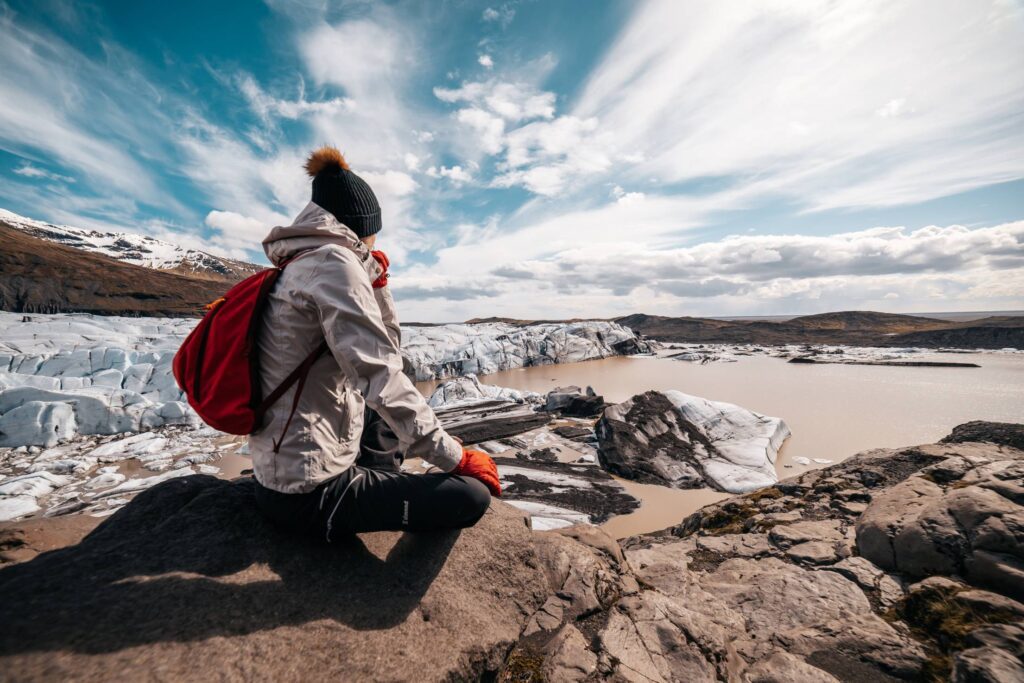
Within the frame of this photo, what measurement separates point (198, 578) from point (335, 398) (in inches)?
32.7

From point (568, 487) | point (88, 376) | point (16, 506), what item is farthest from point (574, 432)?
point (88, 376)

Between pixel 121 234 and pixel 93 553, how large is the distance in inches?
5885

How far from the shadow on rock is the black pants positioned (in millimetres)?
160

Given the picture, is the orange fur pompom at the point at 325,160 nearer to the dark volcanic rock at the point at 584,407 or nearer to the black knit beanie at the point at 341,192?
the black knit beanie at the point at 341,192

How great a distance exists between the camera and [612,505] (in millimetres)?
5773

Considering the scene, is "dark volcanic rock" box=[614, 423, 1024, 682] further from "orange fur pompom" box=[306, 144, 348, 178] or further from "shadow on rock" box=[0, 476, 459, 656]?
"orange fur pompom" box=[306, 144, 348, 178]

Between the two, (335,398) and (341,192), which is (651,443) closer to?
(335,398)

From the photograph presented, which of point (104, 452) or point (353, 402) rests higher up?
point (353, 402)

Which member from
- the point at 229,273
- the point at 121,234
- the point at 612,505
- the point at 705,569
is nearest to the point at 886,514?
the point at 705,569

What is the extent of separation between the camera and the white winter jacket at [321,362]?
1.54 metres

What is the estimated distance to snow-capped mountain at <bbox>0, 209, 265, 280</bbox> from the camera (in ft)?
289

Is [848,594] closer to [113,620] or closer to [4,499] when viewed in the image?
[113,620]

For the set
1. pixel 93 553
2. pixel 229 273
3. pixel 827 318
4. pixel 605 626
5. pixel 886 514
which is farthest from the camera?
pixel 229 273

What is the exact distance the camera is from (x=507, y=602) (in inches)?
83.7
